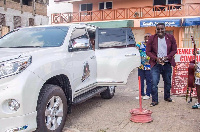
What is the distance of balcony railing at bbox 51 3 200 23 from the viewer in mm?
20641

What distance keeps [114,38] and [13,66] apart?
293 centimetres

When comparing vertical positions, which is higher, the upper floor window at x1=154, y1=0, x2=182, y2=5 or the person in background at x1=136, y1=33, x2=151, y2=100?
the upper floor window at x1=154, y1=0, x2=182, y2=5

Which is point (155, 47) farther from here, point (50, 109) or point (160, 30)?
point (50, 109)

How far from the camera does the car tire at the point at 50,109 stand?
365 cm

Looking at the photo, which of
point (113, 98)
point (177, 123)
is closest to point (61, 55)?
point (177, 123)

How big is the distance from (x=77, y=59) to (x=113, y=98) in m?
2.60

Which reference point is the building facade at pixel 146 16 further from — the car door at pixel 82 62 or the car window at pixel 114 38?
the car door at pixel 82 62

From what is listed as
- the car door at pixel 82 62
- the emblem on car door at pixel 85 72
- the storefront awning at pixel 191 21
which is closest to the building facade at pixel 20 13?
the storefront awning at pixel 191 21

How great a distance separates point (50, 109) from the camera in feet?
12.9

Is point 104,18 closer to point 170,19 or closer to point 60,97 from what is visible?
point 170,19

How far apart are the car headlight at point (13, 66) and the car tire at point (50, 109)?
0.51 m

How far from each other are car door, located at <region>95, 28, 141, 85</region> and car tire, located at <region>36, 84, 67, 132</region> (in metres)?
1.50

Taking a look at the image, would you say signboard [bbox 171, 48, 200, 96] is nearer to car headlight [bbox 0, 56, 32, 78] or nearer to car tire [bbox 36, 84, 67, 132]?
car tire [bbox 36, 84, 67, 132]


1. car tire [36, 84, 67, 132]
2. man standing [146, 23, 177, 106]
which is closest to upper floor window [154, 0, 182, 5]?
man standing [146, 23, 177, 106]
